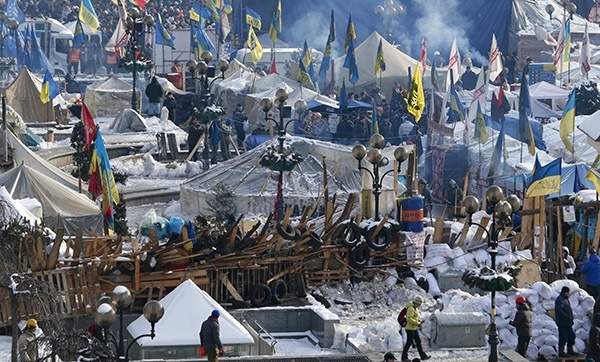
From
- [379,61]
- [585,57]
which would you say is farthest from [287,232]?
[585,57]

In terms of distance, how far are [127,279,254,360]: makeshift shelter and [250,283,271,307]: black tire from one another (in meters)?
2.47

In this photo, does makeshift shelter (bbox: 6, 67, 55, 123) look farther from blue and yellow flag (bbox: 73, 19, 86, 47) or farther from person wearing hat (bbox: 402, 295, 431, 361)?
person wearing hat (bbox: 402, 295, 431, 361)

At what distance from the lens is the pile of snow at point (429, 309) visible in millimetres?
19469

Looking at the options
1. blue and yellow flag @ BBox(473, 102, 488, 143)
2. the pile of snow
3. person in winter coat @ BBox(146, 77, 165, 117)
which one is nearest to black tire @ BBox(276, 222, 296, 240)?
the pile of snow

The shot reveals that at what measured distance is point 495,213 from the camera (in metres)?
18.6

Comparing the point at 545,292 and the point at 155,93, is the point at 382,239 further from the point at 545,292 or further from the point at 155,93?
the point at 155,93

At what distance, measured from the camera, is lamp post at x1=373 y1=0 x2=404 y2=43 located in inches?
2256

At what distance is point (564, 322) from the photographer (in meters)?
20.0

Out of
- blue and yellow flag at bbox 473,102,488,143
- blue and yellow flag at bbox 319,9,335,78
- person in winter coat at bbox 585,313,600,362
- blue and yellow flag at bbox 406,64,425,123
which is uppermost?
blue and yellow flag at bbox 319,9,335,78

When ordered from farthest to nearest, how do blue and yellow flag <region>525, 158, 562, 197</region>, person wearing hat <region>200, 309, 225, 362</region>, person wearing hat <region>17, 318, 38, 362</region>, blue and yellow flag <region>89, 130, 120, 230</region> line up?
blue and yellow flag <region>525, 158, 562, 197</region>, blue and yellow flag <region>89, 130, 120, 230</region>, person wearing hat <region>200, 309, 225, 362</region>, person wearing hat <region>17, 318, 38, 362</region>

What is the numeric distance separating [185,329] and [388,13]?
4046 cm

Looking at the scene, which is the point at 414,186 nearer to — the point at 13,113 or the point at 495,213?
the point at 495,213

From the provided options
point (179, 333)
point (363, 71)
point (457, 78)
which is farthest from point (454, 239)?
point (363, 71)

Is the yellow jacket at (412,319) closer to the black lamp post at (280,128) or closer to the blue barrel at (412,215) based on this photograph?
the blue barrel at (412,215)
